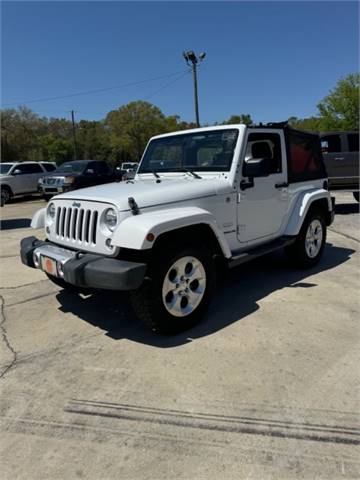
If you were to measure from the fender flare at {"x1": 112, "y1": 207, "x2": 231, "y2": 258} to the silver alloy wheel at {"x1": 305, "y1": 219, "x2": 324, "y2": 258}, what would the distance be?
2.29 meters

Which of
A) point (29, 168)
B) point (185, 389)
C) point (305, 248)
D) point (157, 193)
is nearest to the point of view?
point (185, 389)

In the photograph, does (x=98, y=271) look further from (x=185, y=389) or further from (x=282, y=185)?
(x=282, y=185)

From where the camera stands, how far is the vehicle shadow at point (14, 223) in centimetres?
952

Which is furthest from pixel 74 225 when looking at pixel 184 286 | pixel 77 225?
pixel 184 286

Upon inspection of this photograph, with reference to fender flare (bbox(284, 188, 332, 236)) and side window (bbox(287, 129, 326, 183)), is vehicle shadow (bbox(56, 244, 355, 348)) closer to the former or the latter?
fender flare (bbox(284, 188, 332, 236))

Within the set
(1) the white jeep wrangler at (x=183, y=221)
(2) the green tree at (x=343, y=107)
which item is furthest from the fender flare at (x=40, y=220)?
(2) the green tree at (x=343, y=107)

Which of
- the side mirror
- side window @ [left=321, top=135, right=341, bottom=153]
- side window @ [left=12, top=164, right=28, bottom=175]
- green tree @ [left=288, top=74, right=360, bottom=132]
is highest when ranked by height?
green tree @ [left=288, top=74, right=360, bottom=132]

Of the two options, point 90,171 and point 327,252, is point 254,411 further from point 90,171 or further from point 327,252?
point 90,171

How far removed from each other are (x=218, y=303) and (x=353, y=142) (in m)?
8.16

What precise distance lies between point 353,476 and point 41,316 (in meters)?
3.10

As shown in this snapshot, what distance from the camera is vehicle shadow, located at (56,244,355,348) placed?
339cm

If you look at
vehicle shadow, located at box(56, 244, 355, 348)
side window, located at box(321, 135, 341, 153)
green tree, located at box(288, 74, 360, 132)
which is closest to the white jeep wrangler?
vehicle shadow, located at box(56, 244, 355, 348)

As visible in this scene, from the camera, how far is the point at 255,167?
388cm

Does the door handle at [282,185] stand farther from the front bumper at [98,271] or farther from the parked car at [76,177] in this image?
the parked car at [76,177]
